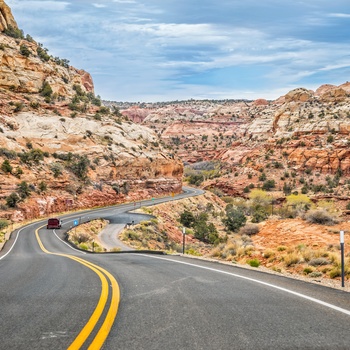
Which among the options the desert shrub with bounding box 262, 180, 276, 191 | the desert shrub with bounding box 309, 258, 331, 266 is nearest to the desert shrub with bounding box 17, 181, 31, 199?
the desert shrub with bounding box 309, 258, 331, 266

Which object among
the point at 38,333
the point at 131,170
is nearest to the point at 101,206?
the point at 131,170

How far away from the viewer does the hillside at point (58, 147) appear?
154 feet

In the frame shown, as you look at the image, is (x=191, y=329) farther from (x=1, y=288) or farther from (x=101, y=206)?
(x=101, y=206)

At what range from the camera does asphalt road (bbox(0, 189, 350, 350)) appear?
14.1 ft

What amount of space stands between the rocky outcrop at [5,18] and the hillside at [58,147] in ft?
0.70

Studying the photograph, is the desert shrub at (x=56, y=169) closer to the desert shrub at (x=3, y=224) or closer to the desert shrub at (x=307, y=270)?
the desert shrub at (x=3, y=224)

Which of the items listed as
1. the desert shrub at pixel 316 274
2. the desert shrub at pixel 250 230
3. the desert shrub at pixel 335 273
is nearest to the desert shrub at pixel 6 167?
the desert shrub at pixel 250 230

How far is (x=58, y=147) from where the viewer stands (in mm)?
58625

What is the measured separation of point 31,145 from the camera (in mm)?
54344

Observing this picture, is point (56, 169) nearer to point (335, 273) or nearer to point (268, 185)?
point (268, 185)

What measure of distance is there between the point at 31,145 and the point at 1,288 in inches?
1990

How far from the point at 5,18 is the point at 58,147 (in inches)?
1630

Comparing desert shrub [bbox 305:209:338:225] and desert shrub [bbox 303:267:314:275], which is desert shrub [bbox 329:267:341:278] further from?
desert shrub [bbox 305:209:338:225]

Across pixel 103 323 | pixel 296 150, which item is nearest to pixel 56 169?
pixel 103 323
